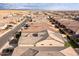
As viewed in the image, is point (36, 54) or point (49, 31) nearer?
point (36, 54)

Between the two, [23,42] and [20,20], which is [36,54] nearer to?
[23,42]

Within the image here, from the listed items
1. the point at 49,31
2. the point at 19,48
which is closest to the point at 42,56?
the point at 19,48

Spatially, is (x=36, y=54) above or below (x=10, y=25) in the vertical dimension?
below

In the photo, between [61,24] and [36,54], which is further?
[61,24]

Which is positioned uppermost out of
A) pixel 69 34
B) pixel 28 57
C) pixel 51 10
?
pixel 51 10

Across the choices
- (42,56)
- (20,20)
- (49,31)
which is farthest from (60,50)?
(20,20)

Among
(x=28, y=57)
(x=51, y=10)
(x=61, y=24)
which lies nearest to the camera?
(x=28, y=57)

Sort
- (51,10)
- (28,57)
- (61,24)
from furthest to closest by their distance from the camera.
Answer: (61,24) → (51,10) → (28,57)

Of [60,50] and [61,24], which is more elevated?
[61,24]

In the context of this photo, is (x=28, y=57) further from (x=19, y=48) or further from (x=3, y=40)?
(x=3, y=40)
